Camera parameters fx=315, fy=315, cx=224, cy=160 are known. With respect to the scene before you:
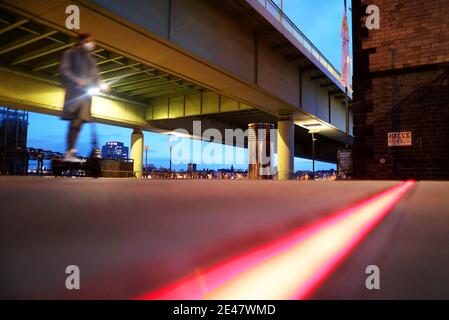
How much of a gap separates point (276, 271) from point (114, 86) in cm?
1923

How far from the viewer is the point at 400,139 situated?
747cm

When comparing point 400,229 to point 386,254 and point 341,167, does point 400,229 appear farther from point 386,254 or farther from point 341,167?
point 341,167

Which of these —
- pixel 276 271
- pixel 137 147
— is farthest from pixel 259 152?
pixel 137 147

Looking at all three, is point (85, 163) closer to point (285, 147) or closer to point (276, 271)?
point (276, 271)

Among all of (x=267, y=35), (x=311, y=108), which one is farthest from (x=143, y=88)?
(x=311, y=108)

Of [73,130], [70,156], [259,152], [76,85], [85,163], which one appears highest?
[76,85]

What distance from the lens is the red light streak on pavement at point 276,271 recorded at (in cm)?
89

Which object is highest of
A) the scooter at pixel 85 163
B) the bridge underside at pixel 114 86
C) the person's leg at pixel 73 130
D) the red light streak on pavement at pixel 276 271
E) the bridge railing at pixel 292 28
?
the bridge railing at pixel 292 28

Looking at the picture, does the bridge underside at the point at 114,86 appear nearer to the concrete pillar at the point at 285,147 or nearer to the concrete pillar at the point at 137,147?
the concrete pillar at the point at 285,147

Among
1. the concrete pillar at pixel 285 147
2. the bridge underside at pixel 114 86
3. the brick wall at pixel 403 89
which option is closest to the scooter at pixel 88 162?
the bridge underside at pixel 114 86

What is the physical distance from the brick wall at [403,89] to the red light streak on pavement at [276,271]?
6.87 meters

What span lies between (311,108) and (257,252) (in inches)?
756

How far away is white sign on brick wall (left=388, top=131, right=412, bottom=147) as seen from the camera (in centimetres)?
738
